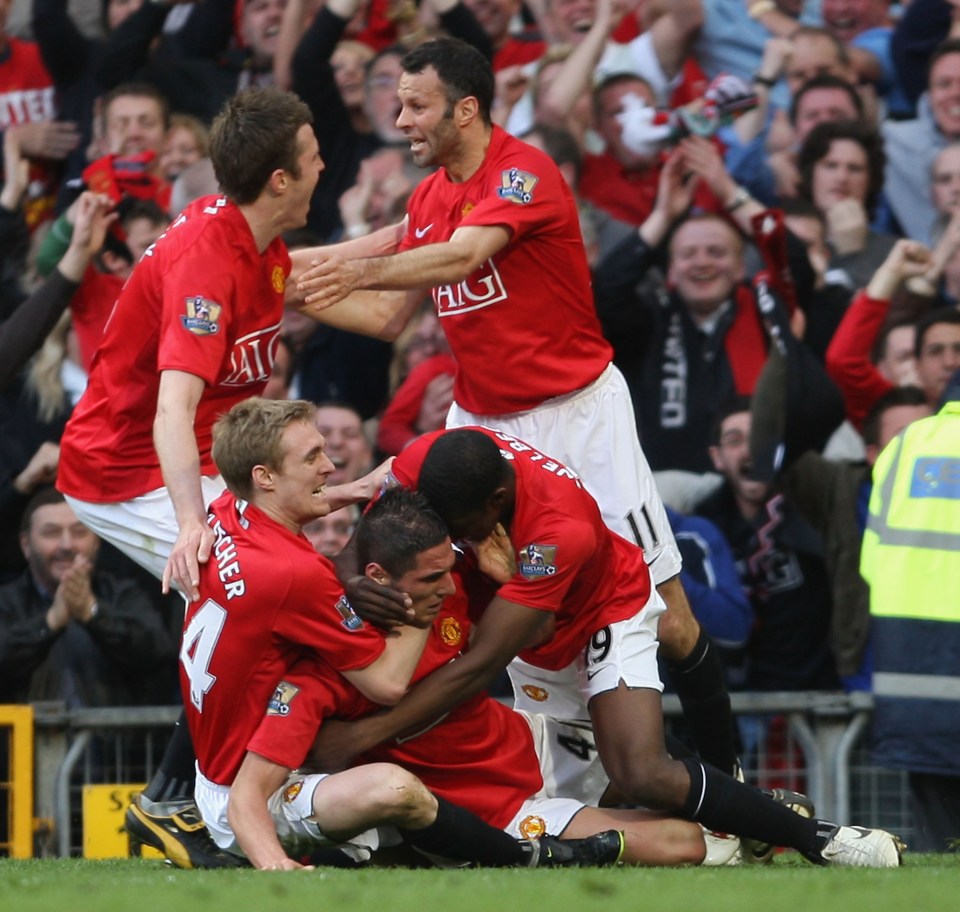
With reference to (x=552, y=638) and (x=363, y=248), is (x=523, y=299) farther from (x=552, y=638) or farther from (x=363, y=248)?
(x=552, y=638)

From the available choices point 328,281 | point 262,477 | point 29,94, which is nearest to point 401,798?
point 262,477

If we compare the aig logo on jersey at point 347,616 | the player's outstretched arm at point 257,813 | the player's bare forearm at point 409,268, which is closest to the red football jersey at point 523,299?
the player's bare forearm at point 409,268

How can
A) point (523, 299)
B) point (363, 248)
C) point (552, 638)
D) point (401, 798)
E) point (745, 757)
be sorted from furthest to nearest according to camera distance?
1. point (745, 757)
2. point (363, 248)
3. point (523, 299)
4. point (552, 638)
5. point (401, 798)

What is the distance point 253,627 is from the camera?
536 cm

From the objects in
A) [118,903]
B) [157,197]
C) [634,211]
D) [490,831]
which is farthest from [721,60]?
[118,903]

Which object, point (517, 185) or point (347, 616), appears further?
point (517, 185)

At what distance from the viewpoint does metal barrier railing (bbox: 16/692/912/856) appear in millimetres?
7133

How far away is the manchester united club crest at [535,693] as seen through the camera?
244 inches

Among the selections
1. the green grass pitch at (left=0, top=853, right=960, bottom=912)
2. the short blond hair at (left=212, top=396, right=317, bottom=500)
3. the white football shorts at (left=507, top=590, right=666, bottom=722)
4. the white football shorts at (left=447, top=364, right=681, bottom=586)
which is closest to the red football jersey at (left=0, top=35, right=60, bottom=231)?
the white football shorts at (left=447, top=364, right=681, bottom=586)

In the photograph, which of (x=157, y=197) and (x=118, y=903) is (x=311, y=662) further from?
(x=157, y=197)

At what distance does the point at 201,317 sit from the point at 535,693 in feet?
5.58

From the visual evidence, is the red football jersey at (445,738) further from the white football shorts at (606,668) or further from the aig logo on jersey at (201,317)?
the aig logo on jersey at (201,317)

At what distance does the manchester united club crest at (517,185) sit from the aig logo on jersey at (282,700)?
1818mm

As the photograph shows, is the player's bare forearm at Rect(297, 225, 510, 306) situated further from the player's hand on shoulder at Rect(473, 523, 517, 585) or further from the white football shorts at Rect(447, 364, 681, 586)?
the player's hand on shoulder at Rect(473, 523, 517, 585)
